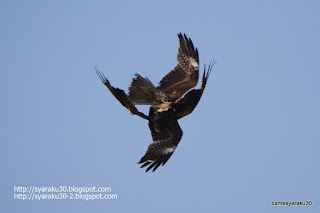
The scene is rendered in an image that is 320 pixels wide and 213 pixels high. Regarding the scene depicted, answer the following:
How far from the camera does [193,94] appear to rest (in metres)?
13.8

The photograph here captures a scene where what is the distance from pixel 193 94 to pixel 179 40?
234 cm

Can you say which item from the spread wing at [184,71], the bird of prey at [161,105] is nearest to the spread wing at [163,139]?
the bird of prey at [161,105]

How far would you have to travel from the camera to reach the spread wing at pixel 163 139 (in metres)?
14.1

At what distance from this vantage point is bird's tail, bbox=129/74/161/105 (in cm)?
1382

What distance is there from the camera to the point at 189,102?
13.8 meters

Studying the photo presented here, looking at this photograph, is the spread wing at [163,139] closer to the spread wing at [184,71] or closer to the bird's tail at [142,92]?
the bird's tail at [142,92]

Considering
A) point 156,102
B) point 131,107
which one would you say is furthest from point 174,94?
point 131,107

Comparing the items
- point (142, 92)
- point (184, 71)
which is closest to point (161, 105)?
point (142, 92)

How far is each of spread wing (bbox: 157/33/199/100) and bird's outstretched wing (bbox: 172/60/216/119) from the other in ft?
4.03

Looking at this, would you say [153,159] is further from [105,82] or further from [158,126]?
[105,82]

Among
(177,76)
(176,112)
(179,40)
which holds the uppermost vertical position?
(179,40)

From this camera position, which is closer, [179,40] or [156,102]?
[156,102]

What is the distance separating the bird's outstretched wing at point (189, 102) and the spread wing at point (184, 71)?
4.03ft

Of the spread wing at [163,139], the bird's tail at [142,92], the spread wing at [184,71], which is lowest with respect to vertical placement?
the spread wing at [163,139]
